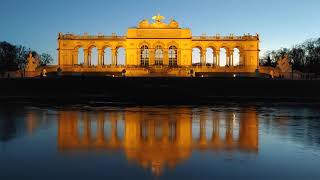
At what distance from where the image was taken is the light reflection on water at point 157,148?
10.7 m

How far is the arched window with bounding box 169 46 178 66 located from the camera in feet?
295

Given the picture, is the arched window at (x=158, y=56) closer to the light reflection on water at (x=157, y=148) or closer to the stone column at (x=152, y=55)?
the stone column at (x=152, y=55)

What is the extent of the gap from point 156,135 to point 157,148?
2714mm

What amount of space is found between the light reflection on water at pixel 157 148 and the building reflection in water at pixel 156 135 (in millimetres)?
27

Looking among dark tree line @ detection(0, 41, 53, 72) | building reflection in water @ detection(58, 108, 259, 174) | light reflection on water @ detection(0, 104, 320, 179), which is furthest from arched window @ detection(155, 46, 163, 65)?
light reflection on water @ detection(0, 104, 320, 179)

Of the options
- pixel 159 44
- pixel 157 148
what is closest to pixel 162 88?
pixel 157 148

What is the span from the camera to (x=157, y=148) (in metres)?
13.8

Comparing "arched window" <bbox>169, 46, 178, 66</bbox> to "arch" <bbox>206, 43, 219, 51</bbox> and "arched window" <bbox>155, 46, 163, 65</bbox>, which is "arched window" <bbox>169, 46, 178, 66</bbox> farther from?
"arch" <bbox>206, 43, 219, 51</bbox>

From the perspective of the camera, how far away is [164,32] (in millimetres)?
88938

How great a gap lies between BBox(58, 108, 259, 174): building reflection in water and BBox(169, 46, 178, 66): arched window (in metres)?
66.9

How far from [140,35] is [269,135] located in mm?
73423

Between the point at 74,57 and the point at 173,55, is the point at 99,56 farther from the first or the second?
the point at 173,55

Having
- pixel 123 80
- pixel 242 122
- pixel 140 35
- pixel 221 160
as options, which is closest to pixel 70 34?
pixel 140 35

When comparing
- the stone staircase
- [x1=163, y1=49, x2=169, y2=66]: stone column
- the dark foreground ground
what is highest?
[x1=163, y1=49, x2=169, y2=66]: stone column
